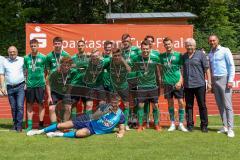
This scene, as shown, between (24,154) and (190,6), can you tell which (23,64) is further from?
(190,6)

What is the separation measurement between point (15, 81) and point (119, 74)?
214 centimetres

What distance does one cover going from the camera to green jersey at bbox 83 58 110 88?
9.43 meters

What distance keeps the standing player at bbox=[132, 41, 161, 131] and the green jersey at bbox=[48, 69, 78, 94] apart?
1.25m

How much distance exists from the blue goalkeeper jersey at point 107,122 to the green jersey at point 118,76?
64 centimetres

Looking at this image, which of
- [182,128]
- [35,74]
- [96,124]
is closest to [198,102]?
[182,128]

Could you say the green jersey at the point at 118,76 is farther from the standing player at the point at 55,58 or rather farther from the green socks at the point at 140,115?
the standing player at the point at 55,58

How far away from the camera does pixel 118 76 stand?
945 centimetres

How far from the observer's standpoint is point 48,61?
31.8 feet

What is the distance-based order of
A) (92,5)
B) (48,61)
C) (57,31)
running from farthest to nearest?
(92,5), (57,31), (48,61)

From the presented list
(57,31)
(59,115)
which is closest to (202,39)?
(57,31)

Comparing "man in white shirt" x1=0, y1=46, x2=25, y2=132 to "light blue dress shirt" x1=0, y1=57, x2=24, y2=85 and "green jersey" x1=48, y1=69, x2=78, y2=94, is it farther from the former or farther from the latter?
"green jersey" x1=48, y1=69, x2=78, y2=94

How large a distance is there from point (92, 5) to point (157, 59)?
22.9m

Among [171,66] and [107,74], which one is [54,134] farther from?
[171,66]

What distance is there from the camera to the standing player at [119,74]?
30.4ft
